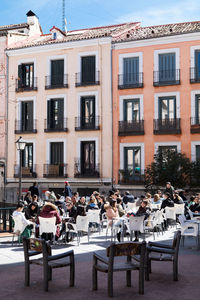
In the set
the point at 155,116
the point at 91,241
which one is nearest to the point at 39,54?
the point at 155,116

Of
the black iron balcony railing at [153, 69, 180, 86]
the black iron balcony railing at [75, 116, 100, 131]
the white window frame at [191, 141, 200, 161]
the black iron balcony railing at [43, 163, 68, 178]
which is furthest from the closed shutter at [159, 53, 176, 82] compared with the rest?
the black iron balcony railing at [43, 163, 68, 178]

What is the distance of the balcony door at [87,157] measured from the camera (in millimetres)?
29688

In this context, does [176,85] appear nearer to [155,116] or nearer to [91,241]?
[155,116]

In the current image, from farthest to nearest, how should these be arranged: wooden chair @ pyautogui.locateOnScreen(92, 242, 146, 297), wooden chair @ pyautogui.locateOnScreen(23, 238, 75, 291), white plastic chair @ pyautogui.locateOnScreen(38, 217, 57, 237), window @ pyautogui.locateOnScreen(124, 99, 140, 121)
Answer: window @ pyautogui.locateOnScreen(124, 99, 140, 121) < white plastic chair @ pyautogui.locateOnScreen(38, 217, 57, 237) < wooden chair @ pyautogui.locateOnScreen(23, 238, 75, 291) < wooden chair @ pyautogui.locateOnScreen(92, 242, 146, 297)

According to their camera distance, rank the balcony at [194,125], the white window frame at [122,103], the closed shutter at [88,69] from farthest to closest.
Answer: the closed shutter at [88,69], the white window frame at [122,103], the balcony at [194,125]

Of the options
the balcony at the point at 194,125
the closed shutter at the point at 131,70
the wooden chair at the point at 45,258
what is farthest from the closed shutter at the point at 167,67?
the wooden chair at the point at 45,258

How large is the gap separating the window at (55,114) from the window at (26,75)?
244 cm

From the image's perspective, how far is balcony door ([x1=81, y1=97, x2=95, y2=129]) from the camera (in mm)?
29750

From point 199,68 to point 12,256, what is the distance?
1950 cm

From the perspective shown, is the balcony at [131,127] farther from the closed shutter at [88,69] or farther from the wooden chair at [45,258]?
the wooden chair at [45,258]

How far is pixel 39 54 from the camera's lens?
103ft

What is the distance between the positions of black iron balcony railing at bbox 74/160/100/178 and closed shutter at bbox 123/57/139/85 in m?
6.19

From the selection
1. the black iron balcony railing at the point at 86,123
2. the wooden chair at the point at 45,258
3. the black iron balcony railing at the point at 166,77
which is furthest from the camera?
the black iron balcony railing at the point at 86,123

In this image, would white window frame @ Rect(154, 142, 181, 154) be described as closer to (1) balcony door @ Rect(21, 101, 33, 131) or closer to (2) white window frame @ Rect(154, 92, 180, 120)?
(2) white window frame @ Rect(154, 92, 180, 120)
